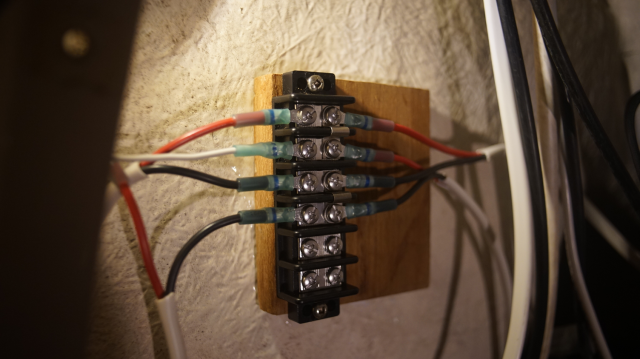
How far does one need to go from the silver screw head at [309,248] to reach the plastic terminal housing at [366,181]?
0.08 metres

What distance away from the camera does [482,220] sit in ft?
2.42

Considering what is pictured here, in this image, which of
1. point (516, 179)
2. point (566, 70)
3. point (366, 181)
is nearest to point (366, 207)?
point (366, 181)

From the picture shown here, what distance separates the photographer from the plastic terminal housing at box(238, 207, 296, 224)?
0.45m

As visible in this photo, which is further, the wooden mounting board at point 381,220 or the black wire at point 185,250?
the wooden mounting board at point 381,220

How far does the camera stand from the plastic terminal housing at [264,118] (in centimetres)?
45

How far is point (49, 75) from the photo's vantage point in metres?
0.23

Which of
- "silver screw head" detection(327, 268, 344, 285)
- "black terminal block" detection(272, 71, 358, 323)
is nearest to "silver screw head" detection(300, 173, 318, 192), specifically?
"black terminal block" detection(272, 71, 358, 323)

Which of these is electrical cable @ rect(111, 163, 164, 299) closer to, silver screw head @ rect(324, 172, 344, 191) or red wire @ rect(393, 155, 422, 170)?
silver screw head @ rect(324, 172, 344, 191)

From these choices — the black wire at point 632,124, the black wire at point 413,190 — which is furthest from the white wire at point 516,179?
the black wire at point 632,124

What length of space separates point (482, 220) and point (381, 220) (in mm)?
222

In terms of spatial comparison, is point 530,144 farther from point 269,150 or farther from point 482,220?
point 269,150

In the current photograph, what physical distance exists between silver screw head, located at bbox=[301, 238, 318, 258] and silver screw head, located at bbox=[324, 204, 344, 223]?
32 mm

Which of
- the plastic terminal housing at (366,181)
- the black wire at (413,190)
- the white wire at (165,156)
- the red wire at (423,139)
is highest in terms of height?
the red wire at (423,139)

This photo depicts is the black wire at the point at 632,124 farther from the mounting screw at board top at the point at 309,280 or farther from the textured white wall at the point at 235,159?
the mounting screw at board top at the point at 309,280
